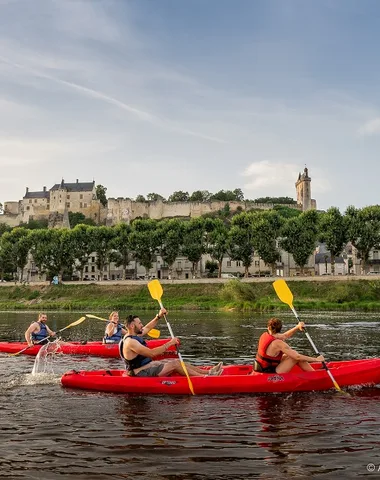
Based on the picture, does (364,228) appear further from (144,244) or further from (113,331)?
(113,331)

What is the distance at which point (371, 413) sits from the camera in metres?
9.62

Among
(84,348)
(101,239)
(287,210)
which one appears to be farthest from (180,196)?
(84,348)

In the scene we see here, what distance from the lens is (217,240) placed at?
214ft

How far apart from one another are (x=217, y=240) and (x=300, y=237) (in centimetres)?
1045

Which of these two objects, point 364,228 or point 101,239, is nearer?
point 364,228

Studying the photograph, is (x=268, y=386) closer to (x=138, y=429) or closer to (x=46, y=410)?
(x=138, y=429)

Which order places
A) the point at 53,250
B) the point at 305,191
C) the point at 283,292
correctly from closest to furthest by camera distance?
1. the point at 283,292
2. the point at 53,250
3. the point at 305,191

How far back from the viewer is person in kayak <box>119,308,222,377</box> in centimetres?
1155

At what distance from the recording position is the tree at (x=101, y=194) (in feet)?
456

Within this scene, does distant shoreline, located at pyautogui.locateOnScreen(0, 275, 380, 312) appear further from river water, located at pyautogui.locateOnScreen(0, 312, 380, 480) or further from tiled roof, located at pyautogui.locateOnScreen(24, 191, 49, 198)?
tiled roof, located at pyautogui.locateOnScreen(24, 191, 49, 198)

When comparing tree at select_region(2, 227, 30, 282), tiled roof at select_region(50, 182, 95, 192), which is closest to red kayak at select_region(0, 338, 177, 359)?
tree at select_region(2, 227, 30, 282)

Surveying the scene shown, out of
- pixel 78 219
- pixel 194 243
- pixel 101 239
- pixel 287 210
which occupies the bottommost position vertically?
pixel 194 243

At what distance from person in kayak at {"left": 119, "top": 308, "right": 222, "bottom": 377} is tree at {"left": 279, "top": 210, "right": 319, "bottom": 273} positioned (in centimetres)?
4891

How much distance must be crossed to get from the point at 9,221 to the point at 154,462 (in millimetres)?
138681
